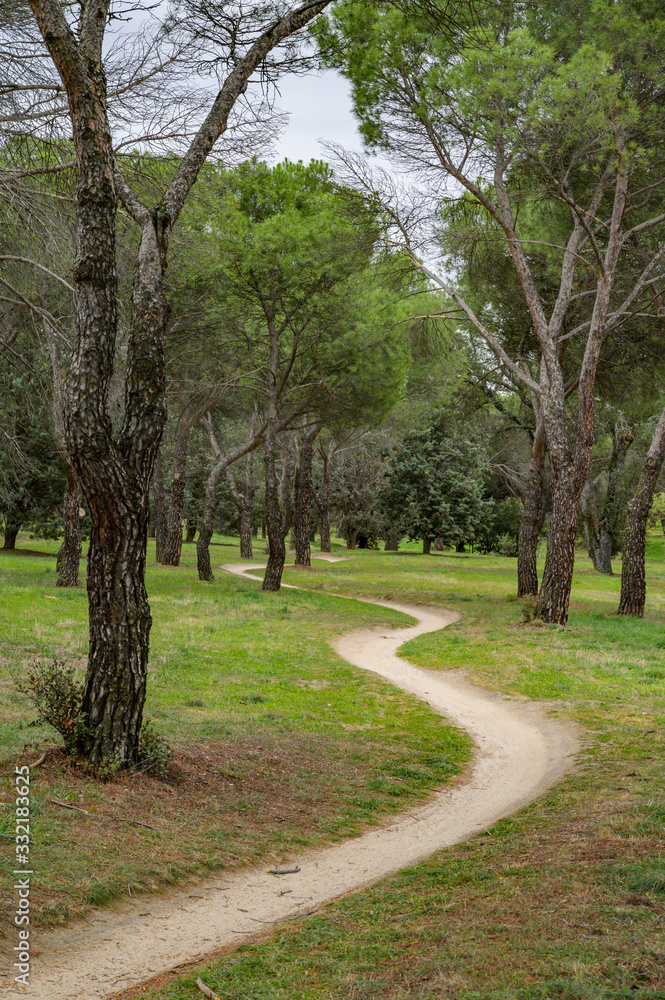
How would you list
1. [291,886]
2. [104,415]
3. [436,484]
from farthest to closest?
[436,484]
[104,415]
[291,886]

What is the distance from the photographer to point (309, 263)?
70.4 ft

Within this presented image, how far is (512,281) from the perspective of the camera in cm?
2152

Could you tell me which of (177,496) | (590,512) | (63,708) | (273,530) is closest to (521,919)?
(63,708)

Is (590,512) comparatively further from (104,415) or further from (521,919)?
(521,919)

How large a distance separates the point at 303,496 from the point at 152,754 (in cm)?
2410

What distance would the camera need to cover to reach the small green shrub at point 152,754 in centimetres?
658

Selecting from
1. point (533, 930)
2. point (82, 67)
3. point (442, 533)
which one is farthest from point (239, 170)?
point (442, 533)

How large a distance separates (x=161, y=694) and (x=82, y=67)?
273 inches

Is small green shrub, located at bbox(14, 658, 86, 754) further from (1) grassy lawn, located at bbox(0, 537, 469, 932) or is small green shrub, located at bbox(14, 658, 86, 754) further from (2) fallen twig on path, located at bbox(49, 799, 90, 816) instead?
(2) fallen twig on path, located at bbox(49, 799, 90, 816)

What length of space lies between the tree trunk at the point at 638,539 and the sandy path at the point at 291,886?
952 cm

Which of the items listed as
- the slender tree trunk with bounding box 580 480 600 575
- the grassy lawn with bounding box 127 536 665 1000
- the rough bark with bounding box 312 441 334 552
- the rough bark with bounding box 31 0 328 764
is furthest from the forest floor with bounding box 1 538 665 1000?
the slender tree trunk with bounding box 580 480 600 575

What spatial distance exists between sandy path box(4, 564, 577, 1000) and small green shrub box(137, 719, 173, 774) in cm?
141

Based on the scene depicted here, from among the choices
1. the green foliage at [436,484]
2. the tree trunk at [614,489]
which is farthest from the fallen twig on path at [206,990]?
the green foliage at [436,484]

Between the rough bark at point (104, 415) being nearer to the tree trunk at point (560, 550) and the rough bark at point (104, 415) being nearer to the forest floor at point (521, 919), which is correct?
the forest floor at point (521, 919)
